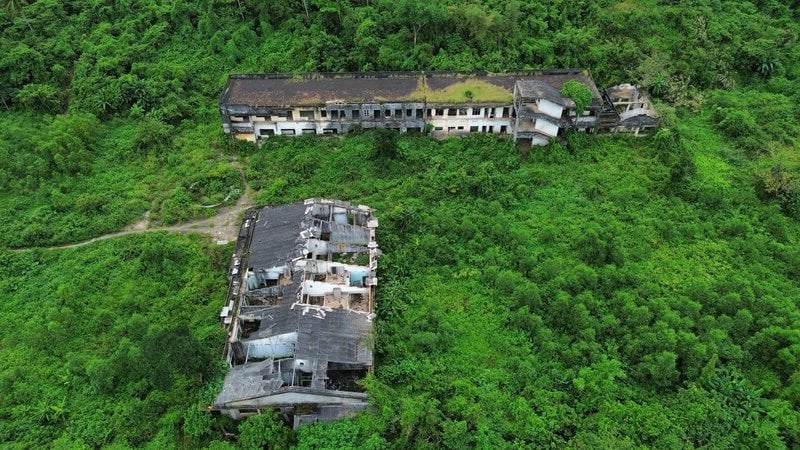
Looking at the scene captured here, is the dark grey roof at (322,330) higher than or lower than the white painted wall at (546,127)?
lower

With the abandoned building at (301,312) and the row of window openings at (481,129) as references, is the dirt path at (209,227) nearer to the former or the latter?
the abandoned building at (301,312)

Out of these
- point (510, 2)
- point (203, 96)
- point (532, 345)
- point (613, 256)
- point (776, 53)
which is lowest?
point (532, 345)

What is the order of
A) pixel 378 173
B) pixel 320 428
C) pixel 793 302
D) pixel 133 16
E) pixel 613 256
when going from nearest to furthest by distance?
pixel 320 428 < pixel 793 302 < pixel 613 256 < pixel 378 173 < pixel 133 16

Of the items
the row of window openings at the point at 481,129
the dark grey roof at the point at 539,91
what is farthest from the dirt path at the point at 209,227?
the dark grey roof at the point at 539,91

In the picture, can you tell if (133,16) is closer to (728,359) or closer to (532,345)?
(532,345)

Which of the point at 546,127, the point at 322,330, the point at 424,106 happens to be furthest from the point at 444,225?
Answer: the point at 546,127

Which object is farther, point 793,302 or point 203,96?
point 203,96

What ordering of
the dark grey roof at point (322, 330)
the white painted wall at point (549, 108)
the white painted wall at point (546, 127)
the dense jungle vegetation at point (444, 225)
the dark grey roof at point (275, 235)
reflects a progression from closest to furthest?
the dense jungle vegetation at point (444, 225)
the dark grey roof at point (322, 330)
the dark grey roof at point (275, 235)
the white painted wall at point (549, 108)
the white painted wall at point (546, 127)

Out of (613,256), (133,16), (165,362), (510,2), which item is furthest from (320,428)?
(133,16)

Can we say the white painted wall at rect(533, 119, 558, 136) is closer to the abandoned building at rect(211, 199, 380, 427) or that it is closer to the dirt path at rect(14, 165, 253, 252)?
the abandoned building at rect(211, 199, 380, 427)
